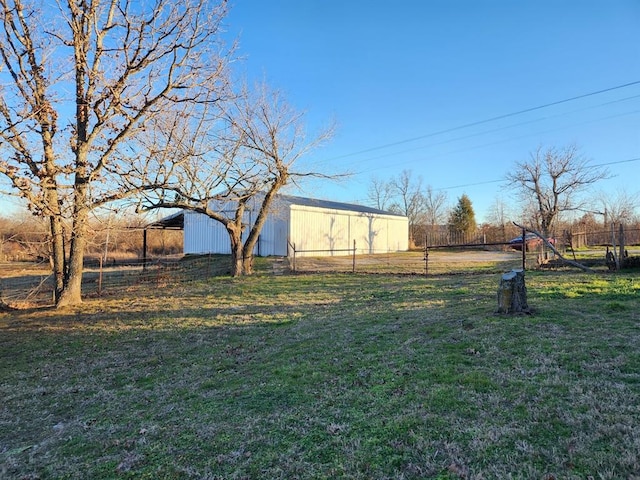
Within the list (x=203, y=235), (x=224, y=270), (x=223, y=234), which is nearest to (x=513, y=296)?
(x=224, y=270)

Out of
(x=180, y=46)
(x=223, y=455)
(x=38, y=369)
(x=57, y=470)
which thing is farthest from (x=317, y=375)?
(x=180, y=46)

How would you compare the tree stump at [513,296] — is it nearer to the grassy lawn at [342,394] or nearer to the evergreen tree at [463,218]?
the grassy lawn at [342,394]

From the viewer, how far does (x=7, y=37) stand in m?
9.56

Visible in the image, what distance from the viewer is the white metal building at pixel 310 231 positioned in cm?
2377

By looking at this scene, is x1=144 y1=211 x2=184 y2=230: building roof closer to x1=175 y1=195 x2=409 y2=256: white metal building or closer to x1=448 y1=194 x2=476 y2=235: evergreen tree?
x1=175 y1=195 x2=409 y2=256: white metal building

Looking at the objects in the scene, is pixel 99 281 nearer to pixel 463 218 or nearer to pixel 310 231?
pixel 310 231

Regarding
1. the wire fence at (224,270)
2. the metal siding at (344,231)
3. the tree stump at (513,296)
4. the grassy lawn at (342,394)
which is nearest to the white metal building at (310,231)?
Answer: the metal siding at (344,231)

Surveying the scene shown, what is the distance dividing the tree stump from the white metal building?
14090 millimetres

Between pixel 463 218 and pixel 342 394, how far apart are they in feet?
132

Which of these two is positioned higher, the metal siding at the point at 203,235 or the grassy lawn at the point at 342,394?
the metal siding at the point at 203,235

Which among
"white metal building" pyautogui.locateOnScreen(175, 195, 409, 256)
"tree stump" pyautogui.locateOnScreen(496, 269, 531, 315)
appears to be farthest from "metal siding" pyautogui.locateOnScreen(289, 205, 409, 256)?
"tree stump" pyautogui.locateOnScreen(496, 269, 531, 315)

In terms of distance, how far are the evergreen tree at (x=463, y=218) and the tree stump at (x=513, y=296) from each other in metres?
35.9

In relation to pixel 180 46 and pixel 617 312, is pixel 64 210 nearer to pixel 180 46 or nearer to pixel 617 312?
pixel 180 46

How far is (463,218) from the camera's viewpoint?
4125 centimetres
